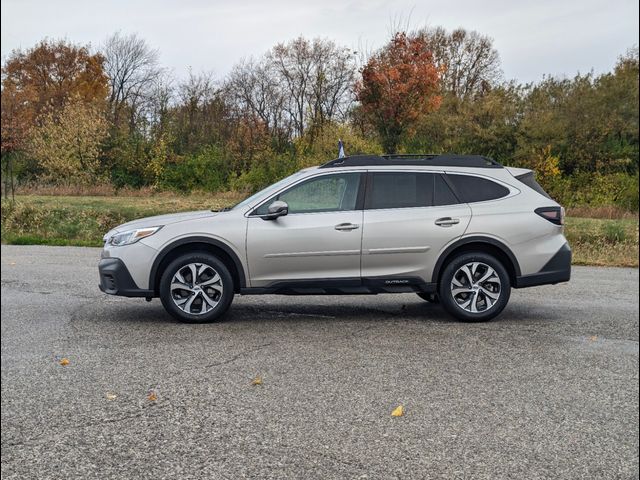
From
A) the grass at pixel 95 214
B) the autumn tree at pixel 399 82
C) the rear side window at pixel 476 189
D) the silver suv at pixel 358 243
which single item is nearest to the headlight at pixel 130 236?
the silver suv at pixel 358 243

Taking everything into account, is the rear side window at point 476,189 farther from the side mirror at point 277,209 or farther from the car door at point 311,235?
the side mirror at point 277,209

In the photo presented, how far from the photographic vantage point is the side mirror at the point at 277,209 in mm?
4645

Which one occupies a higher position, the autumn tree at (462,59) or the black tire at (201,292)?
the autumn tree at (462,59)

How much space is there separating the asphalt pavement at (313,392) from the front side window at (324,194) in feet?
3.69

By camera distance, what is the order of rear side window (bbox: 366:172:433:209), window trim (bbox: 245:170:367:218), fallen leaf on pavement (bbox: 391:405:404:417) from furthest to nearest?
fallen leaf on pavement (bbox: 391:405:404:417) → rear side window (bbox: 366:172:433:209) → window trim (bbox: 245:170:367:218)

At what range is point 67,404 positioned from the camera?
3879 mm

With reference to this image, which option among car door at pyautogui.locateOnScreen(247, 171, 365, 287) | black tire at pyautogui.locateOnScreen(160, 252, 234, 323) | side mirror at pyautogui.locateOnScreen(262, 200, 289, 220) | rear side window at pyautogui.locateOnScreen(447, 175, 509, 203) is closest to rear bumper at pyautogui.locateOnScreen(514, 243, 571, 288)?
rear side window at pyautogui.locateOnScreen(447, 175, 509, 203)

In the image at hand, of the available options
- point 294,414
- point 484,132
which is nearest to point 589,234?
point 484,132

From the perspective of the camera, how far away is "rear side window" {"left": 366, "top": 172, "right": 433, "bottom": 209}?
385cm

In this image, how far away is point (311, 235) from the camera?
4562 millimetres

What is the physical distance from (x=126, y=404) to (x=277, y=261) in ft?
4.83

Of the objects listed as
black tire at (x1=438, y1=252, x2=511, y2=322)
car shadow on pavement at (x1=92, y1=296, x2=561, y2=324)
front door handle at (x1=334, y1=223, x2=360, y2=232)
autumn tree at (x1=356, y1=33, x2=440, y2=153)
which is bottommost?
car shadow on pavement at (x1=92, y1=296, x2=561, y2=324)

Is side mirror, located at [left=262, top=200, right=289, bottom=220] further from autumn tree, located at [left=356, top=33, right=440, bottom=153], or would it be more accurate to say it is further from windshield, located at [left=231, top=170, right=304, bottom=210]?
autumn tree, located at [left=356, top=33, right=440, bottom=153]

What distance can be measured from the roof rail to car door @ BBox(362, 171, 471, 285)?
55 cm
